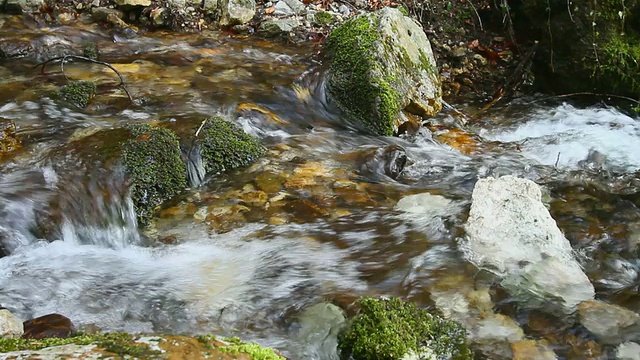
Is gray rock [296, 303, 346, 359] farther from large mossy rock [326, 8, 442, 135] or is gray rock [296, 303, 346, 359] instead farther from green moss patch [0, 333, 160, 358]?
large mossy rock [326, 8, 442, 135]

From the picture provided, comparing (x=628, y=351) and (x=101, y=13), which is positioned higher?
(x=101, y=13)

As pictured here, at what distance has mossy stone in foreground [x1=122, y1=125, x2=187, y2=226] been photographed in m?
4.55

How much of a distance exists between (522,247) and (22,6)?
7816 mm

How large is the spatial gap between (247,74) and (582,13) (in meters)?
4.32

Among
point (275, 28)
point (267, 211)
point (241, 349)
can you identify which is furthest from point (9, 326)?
point (275, 28)

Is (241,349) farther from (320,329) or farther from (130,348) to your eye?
(320,329)

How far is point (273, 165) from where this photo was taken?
17.4ft

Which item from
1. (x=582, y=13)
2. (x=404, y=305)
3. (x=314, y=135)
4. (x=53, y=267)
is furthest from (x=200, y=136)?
(x=582, y=13)

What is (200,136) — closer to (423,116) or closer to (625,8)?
(423,116)

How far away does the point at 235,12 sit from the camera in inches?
340

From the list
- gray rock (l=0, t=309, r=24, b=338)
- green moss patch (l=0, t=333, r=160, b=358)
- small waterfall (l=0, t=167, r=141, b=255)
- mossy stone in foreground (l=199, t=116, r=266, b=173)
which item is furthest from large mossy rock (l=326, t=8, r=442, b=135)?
green moss patch (l=0, t=333, r=160, b=358)

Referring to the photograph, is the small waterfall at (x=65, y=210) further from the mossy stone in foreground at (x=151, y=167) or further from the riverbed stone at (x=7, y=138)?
the riverbed stone at (x=7, y=138)

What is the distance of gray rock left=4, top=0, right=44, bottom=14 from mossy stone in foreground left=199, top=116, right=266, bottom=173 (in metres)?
4.71

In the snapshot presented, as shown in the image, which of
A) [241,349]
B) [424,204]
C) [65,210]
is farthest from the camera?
[424,204]
